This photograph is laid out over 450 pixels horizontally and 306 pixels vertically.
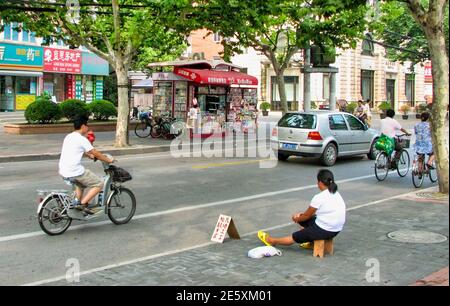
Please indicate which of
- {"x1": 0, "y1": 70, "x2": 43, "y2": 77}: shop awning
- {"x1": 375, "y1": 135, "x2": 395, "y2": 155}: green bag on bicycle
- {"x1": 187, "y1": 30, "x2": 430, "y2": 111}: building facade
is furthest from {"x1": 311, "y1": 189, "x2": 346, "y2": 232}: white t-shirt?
{"x1": 187, "y1": 30, "x2": 430, "y2": 111}: building facade

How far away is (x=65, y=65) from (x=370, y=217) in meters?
38.1

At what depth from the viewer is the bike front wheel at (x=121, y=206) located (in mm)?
8492

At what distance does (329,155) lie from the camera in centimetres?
1622

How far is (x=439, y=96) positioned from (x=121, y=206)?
6.17 m

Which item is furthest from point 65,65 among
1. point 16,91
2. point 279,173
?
point 279,173

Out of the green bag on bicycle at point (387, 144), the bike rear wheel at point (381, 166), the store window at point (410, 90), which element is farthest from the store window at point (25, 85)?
the store window at point (410, 90)

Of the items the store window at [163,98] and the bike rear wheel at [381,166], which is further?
the store window at [163,98]

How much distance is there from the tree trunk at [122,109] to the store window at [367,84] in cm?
3999

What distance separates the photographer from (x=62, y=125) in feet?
77.0

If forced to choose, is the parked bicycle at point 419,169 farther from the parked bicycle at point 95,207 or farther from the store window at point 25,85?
the store window at point 25,85

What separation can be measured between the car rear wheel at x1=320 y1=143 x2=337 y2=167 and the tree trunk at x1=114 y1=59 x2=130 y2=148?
722 centimetres

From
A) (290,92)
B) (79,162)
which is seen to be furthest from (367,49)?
(79,162)

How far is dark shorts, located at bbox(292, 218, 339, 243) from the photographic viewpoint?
21.7 feet

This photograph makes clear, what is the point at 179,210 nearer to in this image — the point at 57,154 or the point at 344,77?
the point at 57,154
